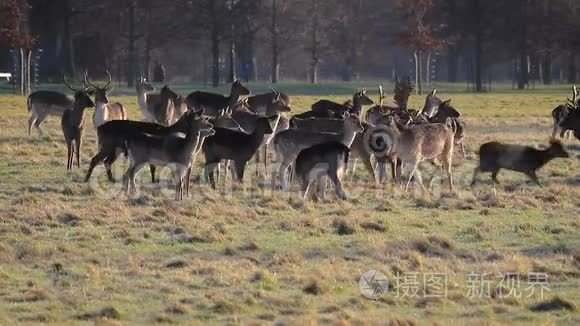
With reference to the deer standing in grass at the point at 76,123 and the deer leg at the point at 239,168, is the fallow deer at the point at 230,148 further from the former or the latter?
the deer standing in grass at the point at 76,123

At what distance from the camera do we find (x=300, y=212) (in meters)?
14.0

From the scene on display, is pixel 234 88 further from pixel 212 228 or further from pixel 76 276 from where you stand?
pixel 76 276

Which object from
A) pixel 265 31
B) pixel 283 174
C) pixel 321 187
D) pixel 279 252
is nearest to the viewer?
pixel 279 252

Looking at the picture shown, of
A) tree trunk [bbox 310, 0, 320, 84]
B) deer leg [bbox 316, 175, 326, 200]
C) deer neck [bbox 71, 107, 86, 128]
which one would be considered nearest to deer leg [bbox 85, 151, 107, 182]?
deer neck [bbox 71, 107, 86, 128]

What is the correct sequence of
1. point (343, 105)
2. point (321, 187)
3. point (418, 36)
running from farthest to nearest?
point (418, 36), point (343, 105), point (321, 187)

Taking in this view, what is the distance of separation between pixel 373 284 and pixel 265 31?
63608mm

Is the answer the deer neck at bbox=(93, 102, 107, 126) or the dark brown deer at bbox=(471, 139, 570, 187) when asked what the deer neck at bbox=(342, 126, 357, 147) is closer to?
the dark brown deer at bbox=(471, 139, 570, 187)

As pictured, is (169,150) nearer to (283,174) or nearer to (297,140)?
(283,174)

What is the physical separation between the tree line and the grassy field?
3252 centimetres

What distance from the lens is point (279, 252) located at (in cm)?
1119

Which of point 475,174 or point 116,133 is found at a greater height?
point 116,133

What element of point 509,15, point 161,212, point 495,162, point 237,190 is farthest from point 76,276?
point 509,15

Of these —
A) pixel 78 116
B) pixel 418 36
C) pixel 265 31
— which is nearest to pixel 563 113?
pixel 78 116

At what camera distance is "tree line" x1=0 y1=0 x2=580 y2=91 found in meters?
56.2
